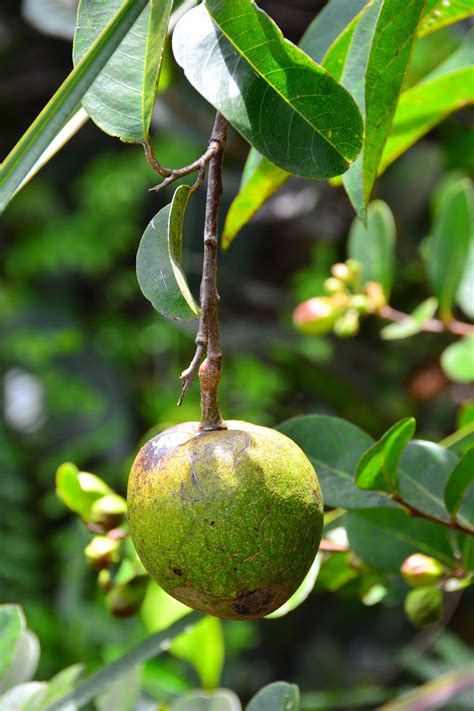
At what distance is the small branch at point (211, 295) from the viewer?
1.36ft

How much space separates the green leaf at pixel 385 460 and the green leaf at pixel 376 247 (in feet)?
1.76

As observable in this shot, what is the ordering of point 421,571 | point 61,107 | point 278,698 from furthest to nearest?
point 421,571 → point 278,698 → point 61,107

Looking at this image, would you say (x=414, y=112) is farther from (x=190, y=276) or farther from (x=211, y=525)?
(x=190, y=276)

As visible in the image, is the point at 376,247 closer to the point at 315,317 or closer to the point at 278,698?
the point at 315,317

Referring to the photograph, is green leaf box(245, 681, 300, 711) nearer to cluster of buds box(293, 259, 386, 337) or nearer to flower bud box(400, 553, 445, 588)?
flower bud box(400, 553, 445, 588)

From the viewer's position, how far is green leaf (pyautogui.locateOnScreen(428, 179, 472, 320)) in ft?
3.21

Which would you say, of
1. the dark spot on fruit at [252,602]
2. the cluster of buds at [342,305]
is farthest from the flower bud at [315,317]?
the dark spot on fruit at [252,602]

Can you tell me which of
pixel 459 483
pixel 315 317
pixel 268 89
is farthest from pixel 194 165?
pixel 315 317

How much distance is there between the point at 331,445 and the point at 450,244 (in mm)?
481

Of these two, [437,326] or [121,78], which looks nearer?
[121,78]

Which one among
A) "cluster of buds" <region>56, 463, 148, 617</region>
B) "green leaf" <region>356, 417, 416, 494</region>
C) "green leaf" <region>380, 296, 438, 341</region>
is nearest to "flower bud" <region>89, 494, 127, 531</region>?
"cluster of buds" <region>56, 463, 148, 617</region>

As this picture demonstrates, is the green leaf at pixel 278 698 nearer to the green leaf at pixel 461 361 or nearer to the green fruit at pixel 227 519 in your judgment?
the green fruit at pixel 227 519

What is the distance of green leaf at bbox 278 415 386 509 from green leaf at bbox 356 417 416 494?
0.11ft

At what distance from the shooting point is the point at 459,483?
566 mm
